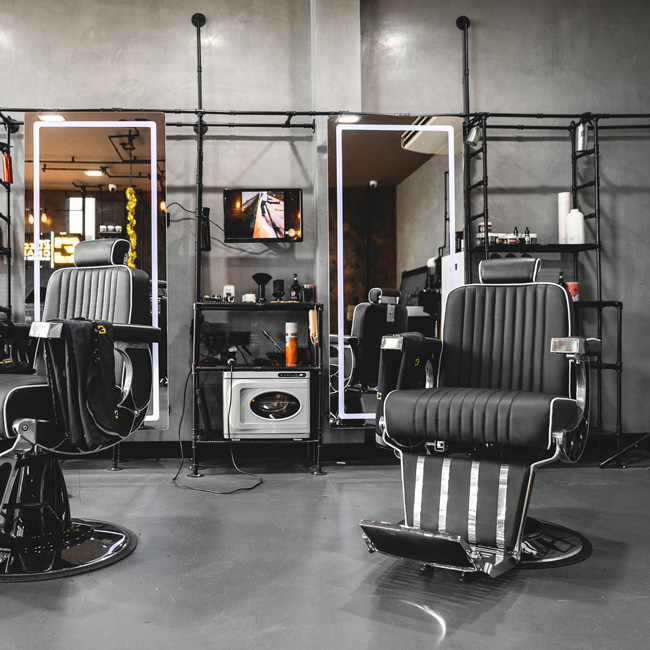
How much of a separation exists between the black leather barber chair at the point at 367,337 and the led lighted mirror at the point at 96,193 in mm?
1172

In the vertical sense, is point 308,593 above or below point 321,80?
below

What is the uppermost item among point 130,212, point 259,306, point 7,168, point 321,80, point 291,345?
point 321,80

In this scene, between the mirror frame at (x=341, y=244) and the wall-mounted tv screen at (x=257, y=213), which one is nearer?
the mirror frame at (x=341, y=244)

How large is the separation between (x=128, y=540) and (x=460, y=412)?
1.38 m

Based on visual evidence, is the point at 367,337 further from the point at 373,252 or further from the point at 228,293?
the point at 228,293

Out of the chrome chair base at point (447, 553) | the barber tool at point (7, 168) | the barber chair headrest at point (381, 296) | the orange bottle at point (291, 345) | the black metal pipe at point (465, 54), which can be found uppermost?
the black metal pipe at point (465, 54)

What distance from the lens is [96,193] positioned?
3943mm

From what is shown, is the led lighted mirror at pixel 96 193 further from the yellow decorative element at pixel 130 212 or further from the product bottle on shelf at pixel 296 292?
the product bottle on shelf at pixel 296 292

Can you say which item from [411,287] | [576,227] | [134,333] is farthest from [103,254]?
[576,227]

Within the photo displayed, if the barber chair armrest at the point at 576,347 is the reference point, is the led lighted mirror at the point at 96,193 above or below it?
above

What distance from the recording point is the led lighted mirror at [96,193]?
389 cm

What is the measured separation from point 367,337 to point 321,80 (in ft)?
5.57

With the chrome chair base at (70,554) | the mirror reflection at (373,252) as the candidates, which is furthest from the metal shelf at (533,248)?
the chrome chair base at (70,554)

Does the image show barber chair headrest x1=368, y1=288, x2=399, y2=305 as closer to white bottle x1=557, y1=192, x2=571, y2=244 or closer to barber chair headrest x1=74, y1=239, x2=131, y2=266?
white bottle x1=557, y1=192, x2=571, y2=244
